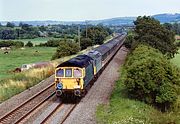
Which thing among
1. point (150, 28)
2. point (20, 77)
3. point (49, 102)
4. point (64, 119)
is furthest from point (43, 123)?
point (150, 28)

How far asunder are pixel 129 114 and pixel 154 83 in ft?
16.0

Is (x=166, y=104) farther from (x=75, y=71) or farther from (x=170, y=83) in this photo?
(x=75, y=71)

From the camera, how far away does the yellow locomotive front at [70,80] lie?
84.9 ft

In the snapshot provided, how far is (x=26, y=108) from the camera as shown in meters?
24.0

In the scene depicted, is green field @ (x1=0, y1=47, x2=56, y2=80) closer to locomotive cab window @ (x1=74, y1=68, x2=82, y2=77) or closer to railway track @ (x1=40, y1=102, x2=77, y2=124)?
locomotive cab window @ (x1=74, y1=68, x2=82, y2=77)

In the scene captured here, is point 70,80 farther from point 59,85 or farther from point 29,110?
point 29,110

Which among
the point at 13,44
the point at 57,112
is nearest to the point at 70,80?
the point at 57,112

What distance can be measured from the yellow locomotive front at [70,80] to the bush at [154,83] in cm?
328

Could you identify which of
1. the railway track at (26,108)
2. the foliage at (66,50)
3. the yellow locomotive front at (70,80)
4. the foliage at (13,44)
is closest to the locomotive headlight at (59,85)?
the yellow locomotive front at (70,80)

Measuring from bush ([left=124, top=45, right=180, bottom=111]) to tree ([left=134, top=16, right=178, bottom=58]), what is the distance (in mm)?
26815

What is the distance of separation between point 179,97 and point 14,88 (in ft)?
43.3

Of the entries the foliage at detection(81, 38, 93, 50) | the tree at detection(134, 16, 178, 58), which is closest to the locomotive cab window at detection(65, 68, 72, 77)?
the tree at detection(134, 16, 178, 58)

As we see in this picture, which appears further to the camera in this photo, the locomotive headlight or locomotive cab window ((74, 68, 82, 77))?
locomotive cab window ((74, 68, 82, 77))

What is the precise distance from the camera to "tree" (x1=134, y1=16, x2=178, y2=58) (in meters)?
53.1
